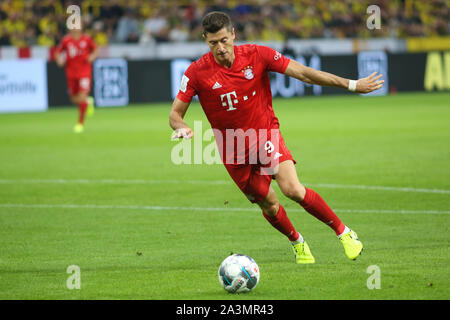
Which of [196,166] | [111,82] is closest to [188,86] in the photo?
Result: [196,166]

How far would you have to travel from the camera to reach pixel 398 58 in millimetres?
29297

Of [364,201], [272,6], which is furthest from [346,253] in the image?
[272,6]

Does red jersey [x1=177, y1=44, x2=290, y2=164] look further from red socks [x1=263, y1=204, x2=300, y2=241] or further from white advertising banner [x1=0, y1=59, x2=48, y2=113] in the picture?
white advertising banner [x1=0, y1=59, x2=48, y2=113]

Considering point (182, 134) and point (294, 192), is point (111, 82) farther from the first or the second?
point (182, 134)

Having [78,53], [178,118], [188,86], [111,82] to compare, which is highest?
[188,86]

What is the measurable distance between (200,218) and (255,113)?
261 centimetres

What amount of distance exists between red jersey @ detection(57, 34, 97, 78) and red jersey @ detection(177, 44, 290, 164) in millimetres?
14776

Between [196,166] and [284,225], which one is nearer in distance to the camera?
[284,225]

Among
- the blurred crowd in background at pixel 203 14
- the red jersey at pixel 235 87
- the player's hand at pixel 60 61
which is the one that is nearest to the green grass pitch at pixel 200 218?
the red jersey at pixel 235 87

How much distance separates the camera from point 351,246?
6.89 meters

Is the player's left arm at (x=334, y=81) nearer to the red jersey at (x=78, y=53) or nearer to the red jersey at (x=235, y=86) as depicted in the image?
the red jersey at (x=235, y=86)

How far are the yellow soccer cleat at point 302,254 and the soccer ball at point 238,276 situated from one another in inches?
38.3

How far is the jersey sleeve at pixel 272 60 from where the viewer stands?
23.1 feet

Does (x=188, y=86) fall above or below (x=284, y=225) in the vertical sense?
above
